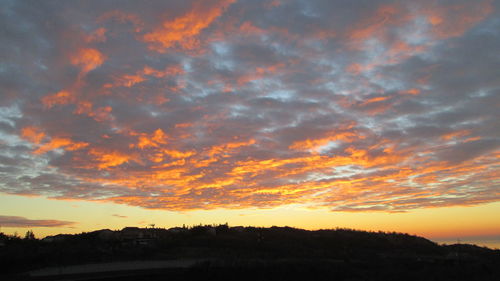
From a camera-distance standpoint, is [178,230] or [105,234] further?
[178,230]

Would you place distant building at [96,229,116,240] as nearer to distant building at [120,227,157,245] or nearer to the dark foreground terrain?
the dark foreground terrain

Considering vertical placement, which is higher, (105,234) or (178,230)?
(178,230)

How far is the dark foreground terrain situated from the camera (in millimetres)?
26272

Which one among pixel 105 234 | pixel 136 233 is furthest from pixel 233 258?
pixel 136 233

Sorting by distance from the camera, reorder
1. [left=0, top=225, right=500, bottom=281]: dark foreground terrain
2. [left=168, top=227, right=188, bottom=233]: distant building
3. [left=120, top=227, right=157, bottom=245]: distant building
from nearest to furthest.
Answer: [left=0, top=225, right=500, bottom=281]: dark foreground terrain < [left=120, top=227, right=157, bottom=245]: distant building < [left=168, top=227, right=188, bottom=233]: distant building

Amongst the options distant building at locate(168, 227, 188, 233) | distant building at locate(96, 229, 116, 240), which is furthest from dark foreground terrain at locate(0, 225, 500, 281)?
distant building at locate(168, 227, 188, 233)

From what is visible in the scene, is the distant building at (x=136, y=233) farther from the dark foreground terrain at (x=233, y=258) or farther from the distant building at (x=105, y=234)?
the distant building at (x=105, y=234)

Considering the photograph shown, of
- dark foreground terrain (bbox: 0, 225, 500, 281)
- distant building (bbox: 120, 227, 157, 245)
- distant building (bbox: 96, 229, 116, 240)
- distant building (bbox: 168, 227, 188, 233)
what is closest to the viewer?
dark foreground terrain (bbox: 0, 225, 500, 281)

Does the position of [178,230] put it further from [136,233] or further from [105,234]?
[105,234]

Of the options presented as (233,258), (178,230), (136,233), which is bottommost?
(233,258)

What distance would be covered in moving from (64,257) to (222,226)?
977 inches

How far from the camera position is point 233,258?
3312 centimetres

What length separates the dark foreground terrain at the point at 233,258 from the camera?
86.2ft

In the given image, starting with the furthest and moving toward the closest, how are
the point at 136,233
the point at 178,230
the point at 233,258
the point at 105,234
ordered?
the point at 136,233 < the point at 178,230 < the point at 105,234 < the point at 233,258
